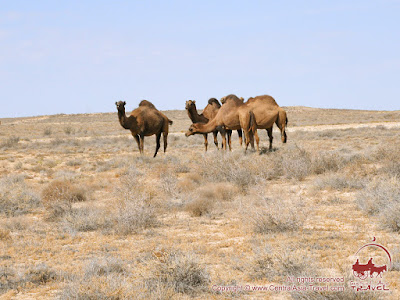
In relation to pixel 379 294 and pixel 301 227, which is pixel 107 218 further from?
pixel 379 294

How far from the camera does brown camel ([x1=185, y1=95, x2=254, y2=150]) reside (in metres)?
16.0

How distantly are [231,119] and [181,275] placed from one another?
1166 centimetres

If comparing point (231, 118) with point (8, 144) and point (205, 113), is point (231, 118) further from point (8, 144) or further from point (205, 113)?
point (8, 144)

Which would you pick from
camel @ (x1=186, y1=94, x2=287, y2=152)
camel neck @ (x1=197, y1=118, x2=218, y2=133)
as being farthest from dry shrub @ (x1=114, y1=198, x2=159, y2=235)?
camel neck @ (x1=197, y1=118, x2=218, y2=133)

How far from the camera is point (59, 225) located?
8.88 meters

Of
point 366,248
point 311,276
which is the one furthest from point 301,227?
point 311,276

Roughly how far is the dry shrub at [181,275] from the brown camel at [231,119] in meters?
10.8

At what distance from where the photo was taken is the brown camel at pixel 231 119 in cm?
1596

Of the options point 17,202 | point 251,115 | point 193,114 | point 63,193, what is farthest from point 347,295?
point 193,114

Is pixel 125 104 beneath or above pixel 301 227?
above

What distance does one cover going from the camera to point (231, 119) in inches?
655

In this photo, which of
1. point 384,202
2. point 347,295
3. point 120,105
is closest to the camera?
point 347,295

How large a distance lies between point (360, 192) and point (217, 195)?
3035 mm

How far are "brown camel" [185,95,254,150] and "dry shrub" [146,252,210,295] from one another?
10.8 meters
